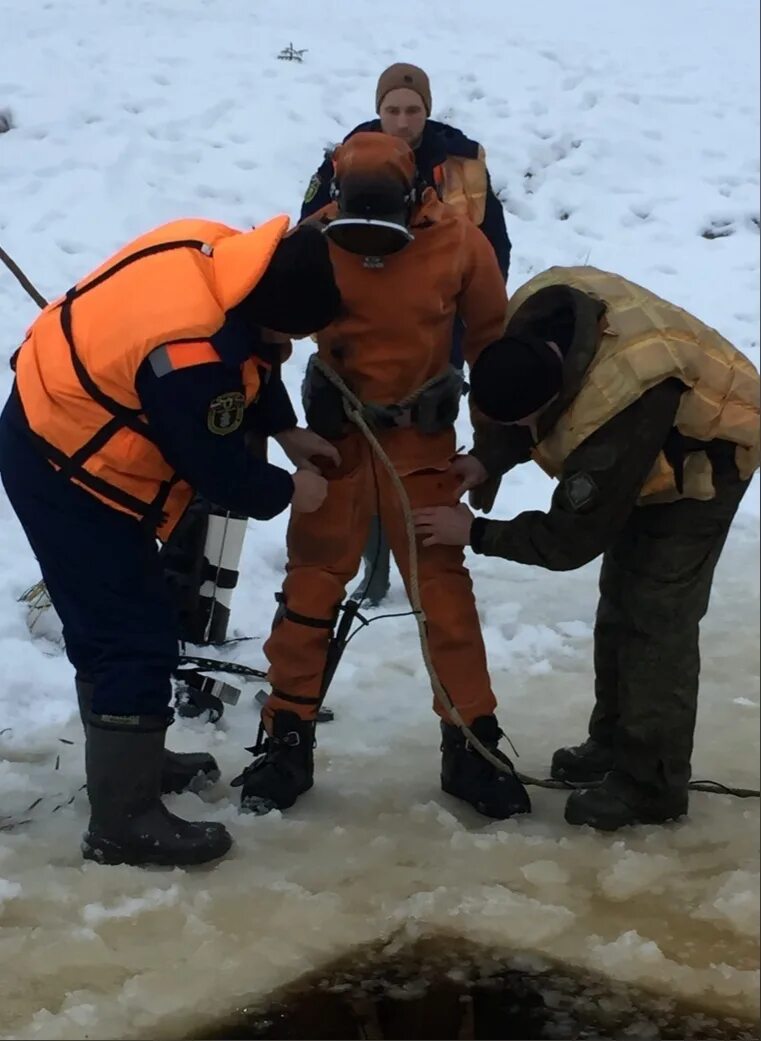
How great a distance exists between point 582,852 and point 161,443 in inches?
47.1

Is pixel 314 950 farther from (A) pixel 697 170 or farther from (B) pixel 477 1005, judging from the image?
(A) pixel 697 170

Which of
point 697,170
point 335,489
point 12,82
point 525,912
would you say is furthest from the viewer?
point 697,170

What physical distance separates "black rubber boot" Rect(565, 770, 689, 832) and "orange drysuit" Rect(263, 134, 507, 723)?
31 cm

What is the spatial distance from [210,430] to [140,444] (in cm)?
16

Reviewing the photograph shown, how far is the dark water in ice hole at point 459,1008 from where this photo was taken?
5.93 ft

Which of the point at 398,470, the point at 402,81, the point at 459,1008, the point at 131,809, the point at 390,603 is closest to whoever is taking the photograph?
the point at 459,1008

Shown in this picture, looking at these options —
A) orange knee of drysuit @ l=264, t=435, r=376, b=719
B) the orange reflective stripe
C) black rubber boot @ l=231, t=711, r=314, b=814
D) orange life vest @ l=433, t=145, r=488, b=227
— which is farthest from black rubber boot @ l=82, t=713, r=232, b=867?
orange life vest @ l=433, t=145, r=488, b=227

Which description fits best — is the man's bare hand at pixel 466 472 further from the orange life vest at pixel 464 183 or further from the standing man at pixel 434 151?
the orange life vest at pixel 464 183

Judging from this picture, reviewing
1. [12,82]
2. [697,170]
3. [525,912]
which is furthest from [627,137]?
[525,912]

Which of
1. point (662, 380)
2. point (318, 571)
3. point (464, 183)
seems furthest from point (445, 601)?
point (464, 183)

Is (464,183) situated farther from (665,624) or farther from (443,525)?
(665,624)

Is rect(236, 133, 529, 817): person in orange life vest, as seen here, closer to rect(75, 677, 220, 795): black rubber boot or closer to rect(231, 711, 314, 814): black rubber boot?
rect(231, 711, 314, 814): black rubber boot

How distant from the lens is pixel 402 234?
2.44 meters

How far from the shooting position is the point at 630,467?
2.33m
